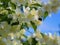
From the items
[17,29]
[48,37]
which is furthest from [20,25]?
[48,37]

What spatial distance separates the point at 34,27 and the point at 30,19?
0.05 meters

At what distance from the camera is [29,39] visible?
1.18 m

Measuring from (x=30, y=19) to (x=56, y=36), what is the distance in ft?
0.51

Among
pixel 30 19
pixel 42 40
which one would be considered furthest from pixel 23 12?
pixel 42 40

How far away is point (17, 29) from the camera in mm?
1125

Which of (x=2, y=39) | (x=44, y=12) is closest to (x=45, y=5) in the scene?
(x=44, y=12)

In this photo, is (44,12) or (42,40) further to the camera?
(44,12)

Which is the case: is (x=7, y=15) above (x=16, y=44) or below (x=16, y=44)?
above

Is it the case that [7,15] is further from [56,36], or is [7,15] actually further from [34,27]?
[56,36]

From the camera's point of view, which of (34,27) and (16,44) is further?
(34,27)

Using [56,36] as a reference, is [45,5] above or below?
above

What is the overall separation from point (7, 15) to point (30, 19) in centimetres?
12

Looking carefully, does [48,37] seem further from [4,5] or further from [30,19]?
[4,5]

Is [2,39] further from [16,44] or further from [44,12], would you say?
[44,12]
